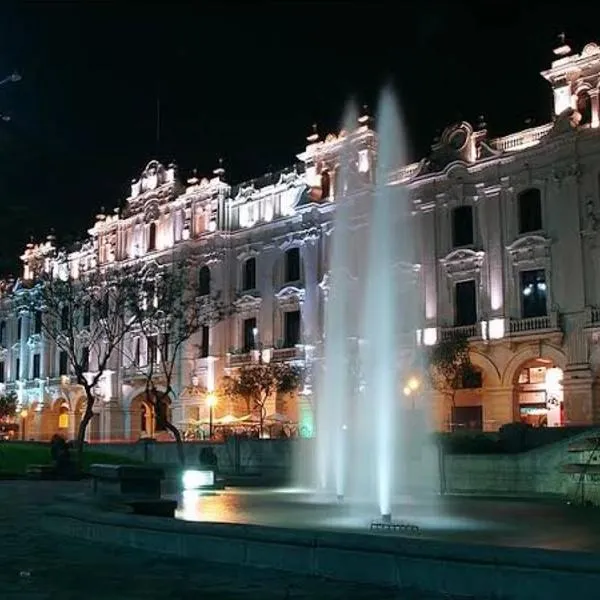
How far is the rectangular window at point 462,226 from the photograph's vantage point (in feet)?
139

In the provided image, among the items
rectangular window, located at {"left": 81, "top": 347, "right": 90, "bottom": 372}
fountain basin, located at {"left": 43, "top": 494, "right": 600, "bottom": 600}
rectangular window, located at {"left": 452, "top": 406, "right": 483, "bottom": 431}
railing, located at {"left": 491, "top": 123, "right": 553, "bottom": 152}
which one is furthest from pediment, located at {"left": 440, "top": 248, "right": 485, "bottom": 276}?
fountain basin, located at {"left": 43, "top": 494, "right": 600, "bottom": 600}

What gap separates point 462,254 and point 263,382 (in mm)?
12064

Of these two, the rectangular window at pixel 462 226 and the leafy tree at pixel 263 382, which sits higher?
the rectangular window at pixel 462 226

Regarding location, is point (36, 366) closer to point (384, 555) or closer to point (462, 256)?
point (462, 256)

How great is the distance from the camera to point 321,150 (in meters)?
48.9

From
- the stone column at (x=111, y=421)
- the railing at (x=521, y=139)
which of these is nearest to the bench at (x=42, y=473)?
the railing at (x=521, y=139)

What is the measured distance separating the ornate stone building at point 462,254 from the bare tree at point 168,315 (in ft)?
3.25

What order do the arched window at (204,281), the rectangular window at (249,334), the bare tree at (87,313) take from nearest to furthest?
the bare tree at (87,313) → the rectangular window at (249,334) → the arched window at (204,281)

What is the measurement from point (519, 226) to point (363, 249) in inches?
359

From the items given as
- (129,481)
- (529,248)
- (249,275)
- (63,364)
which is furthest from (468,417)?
(63,364)

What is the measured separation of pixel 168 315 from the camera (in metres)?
50.3

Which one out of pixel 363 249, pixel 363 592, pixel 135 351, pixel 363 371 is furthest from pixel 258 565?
pixel 135 351

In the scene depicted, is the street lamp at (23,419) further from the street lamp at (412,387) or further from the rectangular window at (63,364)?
the street lamp at (412,387)

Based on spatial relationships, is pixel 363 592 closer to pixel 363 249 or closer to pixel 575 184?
pixel 575 184
